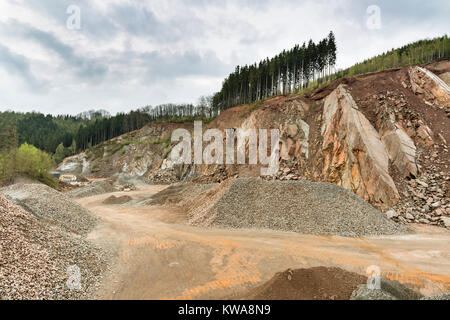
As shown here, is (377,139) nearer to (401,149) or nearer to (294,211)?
(401,149)

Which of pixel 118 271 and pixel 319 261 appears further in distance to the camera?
pixel 319 261

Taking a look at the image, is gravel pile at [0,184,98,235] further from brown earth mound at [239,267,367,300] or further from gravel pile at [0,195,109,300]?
brown earth mound at [239,267,367,300]

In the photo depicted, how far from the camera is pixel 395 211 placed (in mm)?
16469

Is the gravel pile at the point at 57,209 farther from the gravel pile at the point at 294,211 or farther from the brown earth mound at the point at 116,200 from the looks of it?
the brown earth mound at the point at 116,200

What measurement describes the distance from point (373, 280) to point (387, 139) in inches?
754

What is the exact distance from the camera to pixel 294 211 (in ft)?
49.8

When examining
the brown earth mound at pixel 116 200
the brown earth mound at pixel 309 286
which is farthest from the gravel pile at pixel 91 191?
the brown earth mound at pixel 309 286

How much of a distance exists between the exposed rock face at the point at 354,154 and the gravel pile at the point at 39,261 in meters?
19.2

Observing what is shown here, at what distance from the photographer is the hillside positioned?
17734mm

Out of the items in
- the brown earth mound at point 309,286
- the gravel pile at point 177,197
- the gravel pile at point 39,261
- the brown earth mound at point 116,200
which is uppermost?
the gravel pile at point 39,261

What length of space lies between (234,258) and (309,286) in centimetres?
369

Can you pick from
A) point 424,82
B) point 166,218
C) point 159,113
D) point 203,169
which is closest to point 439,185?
point 424,82

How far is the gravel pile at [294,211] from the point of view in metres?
13.9

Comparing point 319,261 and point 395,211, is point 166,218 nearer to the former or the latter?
point 319,261
